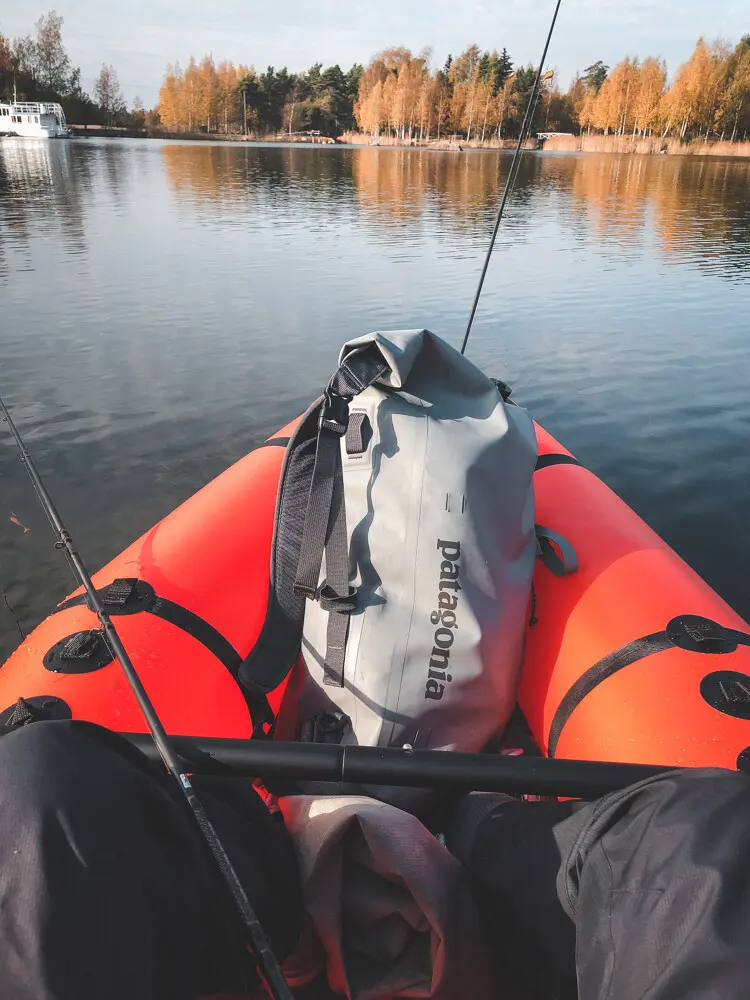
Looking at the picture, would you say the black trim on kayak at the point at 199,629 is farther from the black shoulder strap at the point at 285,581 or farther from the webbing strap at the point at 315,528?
the webbing strap at the point at 315,528

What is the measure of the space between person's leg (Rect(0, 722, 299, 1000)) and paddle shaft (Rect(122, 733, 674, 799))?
0.35 metres

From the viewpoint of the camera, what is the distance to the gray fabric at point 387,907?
4.25ft

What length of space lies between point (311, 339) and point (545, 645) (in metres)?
6.47

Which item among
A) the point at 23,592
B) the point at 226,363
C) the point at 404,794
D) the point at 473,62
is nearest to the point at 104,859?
the point at 404,794

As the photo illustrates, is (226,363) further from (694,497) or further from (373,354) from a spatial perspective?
(373,354)

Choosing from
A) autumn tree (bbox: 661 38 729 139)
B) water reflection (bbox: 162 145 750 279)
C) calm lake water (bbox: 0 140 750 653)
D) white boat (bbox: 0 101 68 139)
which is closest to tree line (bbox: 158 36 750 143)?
autumn tree (bbox: 661 38 729 139)

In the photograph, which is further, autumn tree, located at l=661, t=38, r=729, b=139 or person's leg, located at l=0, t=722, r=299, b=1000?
autumn tree, located at l=661, t=38, r=729, b=139

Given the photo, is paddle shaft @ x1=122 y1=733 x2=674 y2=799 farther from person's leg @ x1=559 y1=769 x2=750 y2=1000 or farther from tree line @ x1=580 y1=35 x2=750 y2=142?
tree line @ x1=580 y1=35 x2=750 y2=142

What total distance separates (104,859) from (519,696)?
5.28ft

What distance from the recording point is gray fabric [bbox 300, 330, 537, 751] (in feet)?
6.41

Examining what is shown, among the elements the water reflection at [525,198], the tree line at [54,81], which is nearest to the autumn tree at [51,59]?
the tree line at [54,81]

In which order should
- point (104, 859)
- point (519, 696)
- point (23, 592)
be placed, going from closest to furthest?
point (104, 859) < point (519, 696) < point (23, 592)

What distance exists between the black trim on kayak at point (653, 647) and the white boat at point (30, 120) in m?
64.6

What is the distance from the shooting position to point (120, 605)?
2.04 metres
